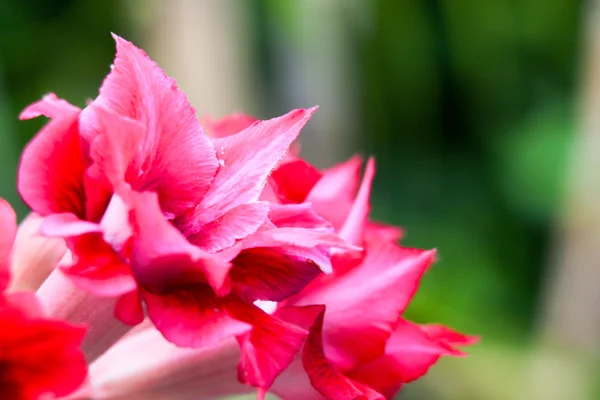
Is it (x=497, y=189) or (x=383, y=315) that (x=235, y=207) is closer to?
(x=383, y=315)

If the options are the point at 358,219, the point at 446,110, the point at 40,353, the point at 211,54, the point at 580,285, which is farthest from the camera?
the point at 446,110

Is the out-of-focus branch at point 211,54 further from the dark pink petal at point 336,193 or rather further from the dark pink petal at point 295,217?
the dark pink petal at point 295,217

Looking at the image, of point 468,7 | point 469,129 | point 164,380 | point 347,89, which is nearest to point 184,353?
point 164,380

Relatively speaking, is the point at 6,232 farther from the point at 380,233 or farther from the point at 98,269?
the point at 380,233

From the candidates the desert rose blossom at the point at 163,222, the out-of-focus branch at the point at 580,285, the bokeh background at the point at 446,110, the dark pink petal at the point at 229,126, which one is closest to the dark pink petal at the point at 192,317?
the desert rose blossom at the point at 163,222

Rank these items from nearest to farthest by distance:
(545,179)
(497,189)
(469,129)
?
1. (545,179)
2. (497,189)
3. (469,129)

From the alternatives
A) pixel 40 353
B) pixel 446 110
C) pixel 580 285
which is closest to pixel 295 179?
pixel 40 353
